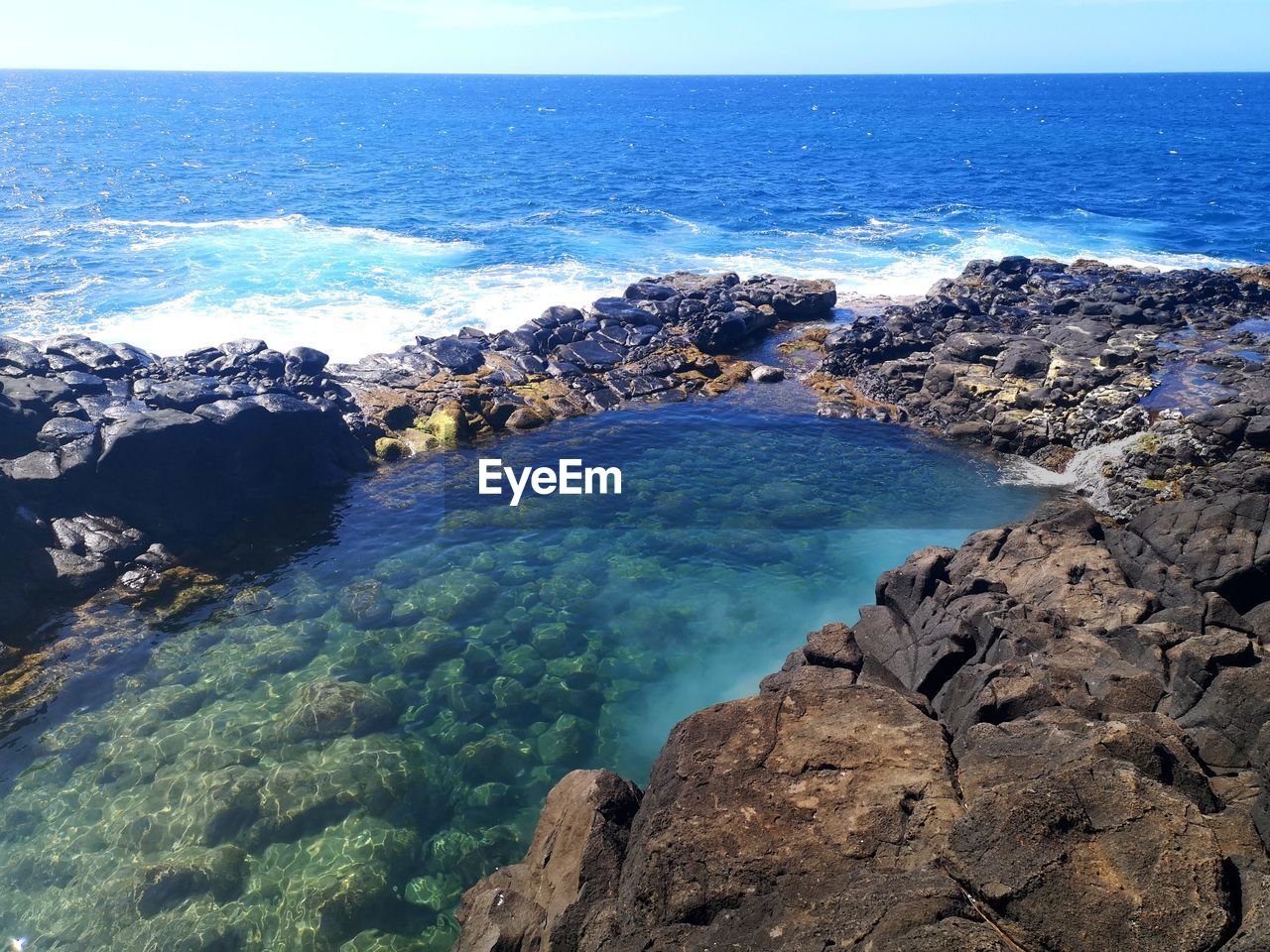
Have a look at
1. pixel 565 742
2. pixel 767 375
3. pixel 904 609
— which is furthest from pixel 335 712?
pixel 767 375

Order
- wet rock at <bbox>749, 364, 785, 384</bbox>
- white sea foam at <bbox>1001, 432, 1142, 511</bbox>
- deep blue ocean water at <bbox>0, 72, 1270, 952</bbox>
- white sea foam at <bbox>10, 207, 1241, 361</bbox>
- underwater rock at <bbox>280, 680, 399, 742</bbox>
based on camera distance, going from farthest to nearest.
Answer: white sea foam at <bbox>10, 207, 1241, 361</bbox> < wet rock at <bbox>749, 364, 785, 384</bbox> < white sea foam at <bbox>1001, 432, 1142, 511</bbox> < underwater rock at <bbox>280, 680, 399, 742</bbox> < deep blue ocean water at <bbox>0, 72, 1270, 952</bbox>

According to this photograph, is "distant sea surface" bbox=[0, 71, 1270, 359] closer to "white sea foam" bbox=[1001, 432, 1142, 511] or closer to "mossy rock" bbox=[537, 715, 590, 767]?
"white sea foam" bbox=[1001, 432, 1142, 511]

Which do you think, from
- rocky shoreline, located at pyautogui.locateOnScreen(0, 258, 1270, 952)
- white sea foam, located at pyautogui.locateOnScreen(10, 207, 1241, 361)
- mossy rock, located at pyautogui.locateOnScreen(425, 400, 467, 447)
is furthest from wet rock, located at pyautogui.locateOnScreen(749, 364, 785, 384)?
white sea foam, located at pyautogui.locateOnScreen(10, 207, 1241, 361)

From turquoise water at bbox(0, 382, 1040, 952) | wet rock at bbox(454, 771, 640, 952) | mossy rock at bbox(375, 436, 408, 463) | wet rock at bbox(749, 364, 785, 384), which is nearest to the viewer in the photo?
wet rock at bbox(454, 771, 640, 952)

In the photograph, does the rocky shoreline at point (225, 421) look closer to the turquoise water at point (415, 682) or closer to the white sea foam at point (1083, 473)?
the turquoise water at point (415, 682)

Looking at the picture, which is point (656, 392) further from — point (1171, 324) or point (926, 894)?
point (926, 894)

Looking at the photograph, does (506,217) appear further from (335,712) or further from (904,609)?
(904,609)
